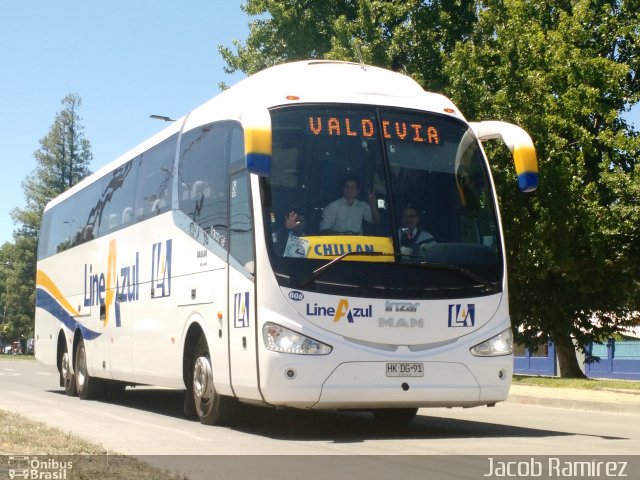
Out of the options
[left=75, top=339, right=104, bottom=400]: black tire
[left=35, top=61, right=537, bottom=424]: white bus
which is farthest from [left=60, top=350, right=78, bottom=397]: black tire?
[left=35, top=61, right=537, bottom=424]: white bus

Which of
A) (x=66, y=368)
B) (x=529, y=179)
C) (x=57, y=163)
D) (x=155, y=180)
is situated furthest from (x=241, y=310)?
(x=57, y=163)

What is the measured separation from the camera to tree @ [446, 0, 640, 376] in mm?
29438

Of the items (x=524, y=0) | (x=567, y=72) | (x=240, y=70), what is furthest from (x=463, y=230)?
(x=240, y=70)

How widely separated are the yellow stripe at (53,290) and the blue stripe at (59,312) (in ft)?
0.34

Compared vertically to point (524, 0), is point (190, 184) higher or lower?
lower

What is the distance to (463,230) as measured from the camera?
40.1 ft

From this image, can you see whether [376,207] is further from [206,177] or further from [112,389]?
[112,389]

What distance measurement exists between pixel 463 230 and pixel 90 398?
10.3 m

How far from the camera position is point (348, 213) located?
11734 millimetres

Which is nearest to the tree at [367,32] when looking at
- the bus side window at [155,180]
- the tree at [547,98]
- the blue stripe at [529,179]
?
the tree at [547,98]

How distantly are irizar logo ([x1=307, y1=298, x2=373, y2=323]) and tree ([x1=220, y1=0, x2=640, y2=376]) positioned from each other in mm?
18408

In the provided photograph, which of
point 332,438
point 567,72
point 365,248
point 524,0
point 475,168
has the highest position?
point 524,0

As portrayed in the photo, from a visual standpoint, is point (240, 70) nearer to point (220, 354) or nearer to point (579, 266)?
point (579, 266)

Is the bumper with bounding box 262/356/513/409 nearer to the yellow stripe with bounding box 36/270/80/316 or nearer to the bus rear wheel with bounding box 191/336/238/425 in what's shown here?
the bus rear wheel with bounding box 191/336/238/425
